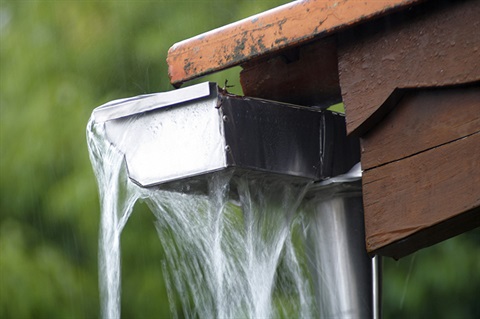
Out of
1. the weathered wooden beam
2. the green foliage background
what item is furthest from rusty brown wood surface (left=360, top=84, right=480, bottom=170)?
the green foliage background

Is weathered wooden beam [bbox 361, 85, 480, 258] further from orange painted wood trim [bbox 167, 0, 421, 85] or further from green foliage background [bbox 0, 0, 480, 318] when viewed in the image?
green foliage background [bbox 0, 0, 480, 318]

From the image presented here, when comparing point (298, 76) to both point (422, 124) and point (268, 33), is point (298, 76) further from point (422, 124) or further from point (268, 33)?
point (422, 124)

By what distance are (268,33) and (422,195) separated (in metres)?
0.43

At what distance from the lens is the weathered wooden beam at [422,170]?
5.78 feet

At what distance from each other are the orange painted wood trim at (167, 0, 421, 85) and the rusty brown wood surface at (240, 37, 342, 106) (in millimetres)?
148

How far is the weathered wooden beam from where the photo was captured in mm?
1761

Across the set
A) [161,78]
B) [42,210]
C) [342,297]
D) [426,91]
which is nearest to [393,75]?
[426,91]

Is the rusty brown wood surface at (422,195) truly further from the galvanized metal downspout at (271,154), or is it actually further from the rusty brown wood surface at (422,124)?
the galvanized metal downspout at (271,154)

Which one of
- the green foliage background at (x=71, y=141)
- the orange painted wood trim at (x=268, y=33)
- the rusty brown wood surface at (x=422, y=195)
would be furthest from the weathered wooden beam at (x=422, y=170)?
the green foliage background at (x=71, y=141)

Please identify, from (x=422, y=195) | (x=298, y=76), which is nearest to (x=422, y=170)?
(x=422, y=195)

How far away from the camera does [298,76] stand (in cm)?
218

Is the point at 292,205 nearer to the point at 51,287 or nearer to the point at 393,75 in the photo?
the point at 393,75

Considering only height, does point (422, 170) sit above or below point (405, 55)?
below

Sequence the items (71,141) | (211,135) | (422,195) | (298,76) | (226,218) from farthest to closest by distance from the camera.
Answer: (71,141) → (226,218) → (298,76) → (211,135) → (422,195)
